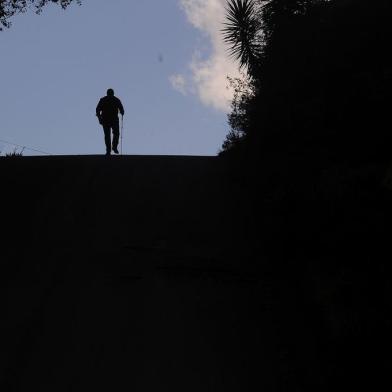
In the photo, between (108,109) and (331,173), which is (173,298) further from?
(108,109)

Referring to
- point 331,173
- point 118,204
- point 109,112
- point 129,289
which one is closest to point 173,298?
point 129,289

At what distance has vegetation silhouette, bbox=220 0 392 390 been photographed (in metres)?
7.02

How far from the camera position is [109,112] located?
58.2ft

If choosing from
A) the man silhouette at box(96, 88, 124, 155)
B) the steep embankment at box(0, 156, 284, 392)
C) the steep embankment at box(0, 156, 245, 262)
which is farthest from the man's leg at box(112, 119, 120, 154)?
the steep embankment at box(0, 156, 284, 392)

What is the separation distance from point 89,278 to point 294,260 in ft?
8.62

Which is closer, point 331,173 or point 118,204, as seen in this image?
point 331,173

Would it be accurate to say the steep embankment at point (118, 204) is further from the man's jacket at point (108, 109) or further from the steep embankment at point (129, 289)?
the man's jacket at point (108, 109)

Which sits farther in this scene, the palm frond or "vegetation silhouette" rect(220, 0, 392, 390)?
the palm frond

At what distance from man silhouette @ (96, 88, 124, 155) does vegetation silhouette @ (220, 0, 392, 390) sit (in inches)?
185

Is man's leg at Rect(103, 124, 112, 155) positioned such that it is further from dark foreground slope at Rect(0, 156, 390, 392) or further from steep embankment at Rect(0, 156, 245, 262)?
dark foreground slope at Rect(0, 156, 390, 392)

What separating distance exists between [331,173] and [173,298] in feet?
8.15

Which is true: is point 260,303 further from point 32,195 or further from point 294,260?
point 32,195

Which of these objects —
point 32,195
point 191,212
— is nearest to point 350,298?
point 191,212

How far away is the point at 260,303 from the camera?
8.59m
